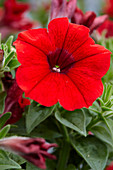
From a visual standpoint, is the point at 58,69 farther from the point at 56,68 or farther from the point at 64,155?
the point at 64,155

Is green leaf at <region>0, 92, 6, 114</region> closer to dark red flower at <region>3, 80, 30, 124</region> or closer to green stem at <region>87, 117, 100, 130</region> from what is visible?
dark red flower at <region>3, 80, 30, 124</region>

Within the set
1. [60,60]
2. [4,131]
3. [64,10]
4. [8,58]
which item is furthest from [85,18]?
[4,131]

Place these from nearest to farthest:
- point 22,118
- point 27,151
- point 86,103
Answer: point 27,151 → point 86,103 → point 22,118

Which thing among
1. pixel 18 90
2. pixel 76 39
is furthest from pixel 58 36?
pixel 18 90

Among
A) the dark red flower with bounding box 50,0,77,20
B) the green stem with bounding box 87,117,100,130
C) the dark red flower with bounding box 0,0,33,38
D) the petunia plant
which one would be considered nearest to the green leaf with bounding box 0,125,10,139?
the petunia plant

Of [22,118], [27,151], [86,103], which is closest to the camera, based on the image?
[27,151]

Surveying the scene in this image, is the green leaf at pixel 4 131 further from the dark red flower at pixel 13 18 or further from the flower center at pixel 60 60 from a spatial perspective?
the dark red flower at pixel 13 18

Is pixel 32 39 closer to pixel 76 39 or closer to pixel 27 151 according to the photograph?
pixel 76 39
